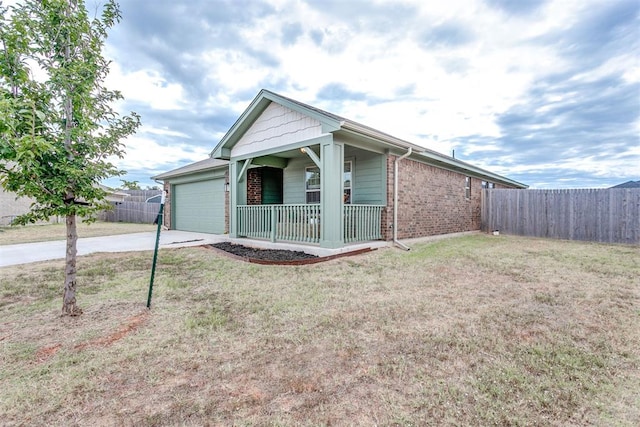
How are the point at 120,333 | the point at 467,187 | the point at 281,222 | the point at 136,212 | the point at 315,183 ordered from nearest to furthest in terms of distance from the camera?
the point at 120,333
the point at 281,222
the point at 315,183
the point at 467,187
the point at 136,212

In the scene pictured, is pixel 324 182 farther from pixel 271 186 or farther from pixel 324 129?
pixel 271 186

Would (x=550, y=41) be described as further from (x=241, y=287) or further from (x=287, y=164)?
(x=241, y=287)

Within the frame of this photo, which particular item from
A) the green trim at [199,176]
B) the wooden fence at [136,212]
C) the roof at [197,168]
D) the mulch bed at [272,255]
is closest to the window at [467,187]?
the mulch bed at [272,255]

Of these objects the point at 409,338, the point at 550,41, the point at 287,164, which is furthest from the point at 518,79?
the point at 409,338

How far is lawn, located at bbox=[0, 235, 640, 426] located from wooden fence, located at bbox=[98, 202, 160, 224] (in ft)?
61.2

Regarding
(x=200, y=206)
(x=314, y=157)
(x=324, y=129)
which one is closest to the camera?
(x=324, y=129)

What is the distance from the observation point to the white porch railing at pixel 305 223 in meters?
7.89

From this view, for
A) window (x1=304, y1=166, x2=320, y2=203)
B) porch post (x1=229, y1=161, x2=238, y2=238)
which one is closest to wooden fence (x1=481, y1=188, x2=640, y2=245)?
window (x1=304, y1=166, x2=320, y2=203)

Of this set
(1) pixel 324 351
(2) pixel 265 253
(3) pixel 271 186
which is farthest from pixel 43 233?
(1) pixel 324 351

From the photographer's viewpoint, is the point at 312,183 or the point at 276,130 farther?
the point at 312,183

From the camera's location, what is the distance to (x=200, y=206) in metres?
13.8

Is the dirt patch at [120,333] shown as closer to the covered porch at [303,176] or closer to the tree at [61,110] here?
the tree at [61,110]

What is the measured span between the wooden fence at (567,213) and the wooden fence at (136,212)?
22773 millimetres

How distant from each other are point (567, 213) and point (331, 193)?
1049 cm
